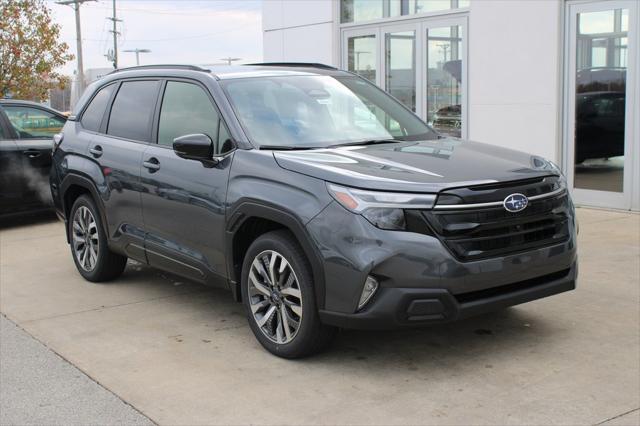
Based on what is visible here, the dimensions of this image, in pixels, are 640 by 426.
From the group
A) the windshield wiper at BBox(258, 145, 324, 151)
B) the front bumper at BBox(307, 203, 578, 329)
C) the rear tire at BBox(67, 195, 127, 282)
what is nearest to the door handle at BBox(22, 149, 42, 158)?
the rear tire at BBox(67, 195, 127, 282)

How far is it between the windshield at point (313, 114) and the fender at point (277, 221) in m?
0.50

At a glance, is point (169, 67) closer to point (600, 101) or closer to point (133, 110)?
point (133, 110)


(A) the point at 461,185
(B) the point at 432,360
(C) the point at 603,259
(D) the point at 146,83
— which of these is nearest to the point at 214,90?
(D) the point at 146,83

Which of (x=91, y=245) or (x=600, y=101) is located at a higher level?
(x=600, y=101)

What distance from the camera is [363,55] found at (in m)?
14.0

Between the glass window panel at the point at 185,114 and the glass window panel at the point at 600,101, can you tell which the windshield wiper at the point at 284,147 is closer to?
the glass window panel at the point at 185,114

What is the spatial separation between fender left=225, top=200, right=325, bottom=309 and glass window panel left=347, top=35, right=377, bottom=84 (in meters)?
8.97

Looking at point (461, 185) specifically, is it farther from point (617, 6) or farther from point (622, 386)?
point (617, 6)

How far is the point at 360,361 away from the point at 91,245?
3.19 metres

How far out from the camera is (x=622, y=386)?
173 inches

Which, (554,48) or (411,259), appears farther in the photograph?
(554,48)

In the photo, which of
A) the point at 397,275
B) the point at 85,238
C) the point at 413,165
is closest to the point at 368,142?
the point at 413,165

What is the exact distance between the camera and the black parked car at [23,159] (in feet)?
33.2

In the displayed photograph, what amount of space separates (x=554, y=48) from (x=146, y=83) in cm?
601
